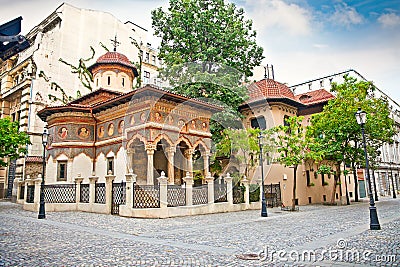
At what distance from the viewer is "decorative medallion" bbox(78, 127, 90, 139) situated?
22938mm

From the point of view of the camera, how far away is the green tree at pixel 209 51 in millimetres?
24422

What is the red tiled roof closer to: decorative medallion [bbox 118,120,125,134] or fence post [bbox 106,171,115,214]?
decorative medallion [bbox 118,120,125,134]

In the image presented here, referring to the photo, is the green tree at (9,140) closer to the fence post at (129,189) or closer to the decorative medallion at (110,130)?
the decorative medallion at (110,130)

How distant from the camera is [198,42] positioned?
2547cm

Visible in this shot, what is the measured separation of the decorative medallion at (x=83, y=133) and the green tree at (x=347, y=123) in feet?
54.7

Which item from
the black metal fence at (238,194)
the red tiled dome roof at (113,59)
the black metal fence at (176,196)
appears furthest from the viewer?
the red tiled dome roof at (113,59)

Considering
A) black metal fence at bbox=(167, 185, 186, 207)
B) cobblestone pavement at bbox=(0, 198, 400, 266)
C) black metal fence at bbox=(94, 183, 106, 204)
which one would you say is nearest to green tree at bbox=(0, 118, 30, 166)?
black metal fence at bbox=(94, 183, 106, 204)

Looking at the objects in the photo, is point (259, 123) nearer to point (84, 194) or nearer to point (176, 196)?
point (176, 196)

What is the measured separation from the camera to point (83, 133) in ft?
75.7

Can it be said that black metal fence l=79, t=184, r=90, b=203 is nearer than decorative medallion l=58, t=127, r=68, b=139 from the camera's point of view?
Yes

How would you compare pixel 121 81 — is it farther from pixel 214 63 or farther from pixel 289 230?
pixel 289 230

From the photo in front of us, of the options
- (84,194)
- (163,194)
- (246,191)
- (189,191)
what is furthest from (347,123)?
(84,194)

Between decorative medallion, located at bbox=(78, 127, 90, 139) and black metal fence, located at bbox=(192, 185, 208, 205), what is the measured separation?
1017 centimetres
